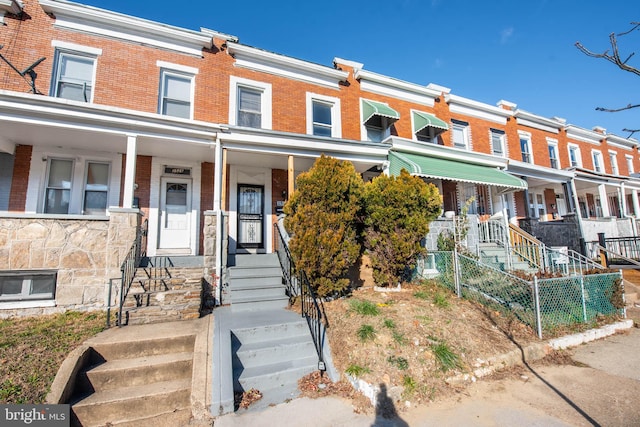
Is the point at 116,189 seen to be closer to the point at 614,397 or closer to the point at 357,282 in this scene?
the point at 357,282

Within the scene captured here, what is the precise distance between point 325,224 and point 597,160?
853 inches

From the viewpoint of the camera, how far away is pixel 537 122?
51.4 ft

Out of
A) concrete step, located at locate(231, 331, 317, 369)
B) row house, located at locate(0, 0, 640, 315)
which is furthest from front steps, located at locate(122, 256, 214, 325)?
concrete step, located at locate(231, 331, 317, 369)

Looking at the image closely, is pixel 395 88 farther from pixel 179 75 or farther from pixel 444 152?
pixel 179 75

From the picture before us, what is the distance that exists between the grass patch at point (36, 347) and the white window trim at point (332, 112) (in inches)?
331

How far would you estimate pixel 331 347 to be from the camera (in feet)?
15.3

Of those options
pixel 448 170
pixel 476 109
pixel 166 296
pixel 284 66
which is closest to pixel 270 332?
pixel 166 296

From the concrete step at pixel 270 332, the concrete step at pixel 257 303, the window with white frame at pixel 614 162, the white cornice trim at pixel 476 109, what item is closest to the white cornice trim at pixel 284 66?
the white cornice trim at pixel 476 109

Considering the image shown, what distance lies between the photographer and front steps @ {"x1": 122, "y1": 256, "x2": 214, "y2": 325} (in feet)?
17.8

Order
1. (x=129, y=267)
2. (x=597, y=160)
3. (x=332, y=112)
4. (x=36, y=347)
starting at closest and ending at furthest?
(x=36, y=347) < (x=129, y=267) < (x=332, y=112) < (x=597, y=160)

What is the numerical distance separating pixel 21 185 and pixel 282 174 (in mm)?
7022

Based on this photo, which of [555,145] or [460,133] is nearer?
[460,133]

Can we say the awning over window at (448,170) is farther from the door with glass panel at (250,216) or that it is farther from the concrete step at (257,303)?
the concrete step at (257,303)

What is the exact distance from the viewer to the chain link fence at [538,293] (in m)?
5.61
